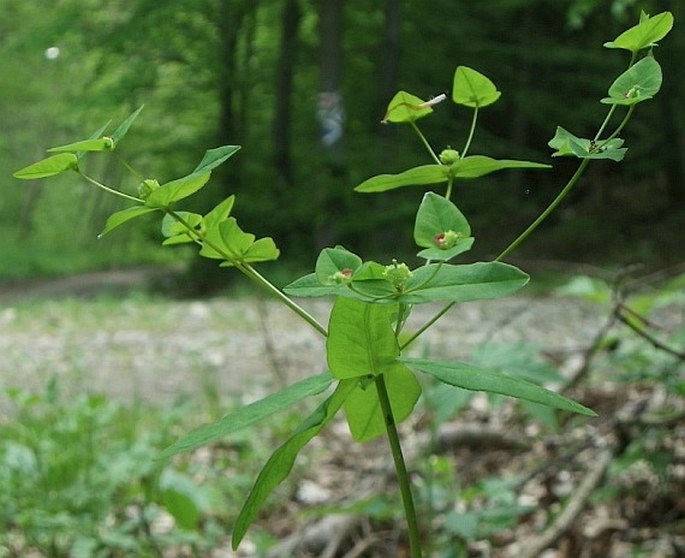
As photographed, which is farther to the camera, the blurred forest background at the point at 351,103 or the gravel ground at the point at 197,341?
the blurred forest background at the point at 351,103

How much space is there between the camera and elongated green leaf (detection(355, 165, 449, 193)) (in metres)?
0.41

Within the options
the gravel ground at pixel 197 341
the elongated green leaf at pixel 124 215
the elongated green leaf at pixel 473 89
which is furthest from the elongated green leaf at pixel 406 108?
the gravel ground at pixel 197 341

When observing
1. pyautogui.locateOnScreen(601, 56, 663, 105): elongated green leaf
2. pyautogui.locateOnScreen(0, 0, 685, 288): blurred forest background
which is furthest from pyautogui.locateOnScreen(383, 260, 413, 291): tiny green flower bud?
pyautogui.locateOnScreen(0, 0, 685, 288): blurred forest background

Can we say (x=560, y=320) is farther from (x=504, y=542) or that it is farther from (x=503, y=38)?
(x=503, y=38)

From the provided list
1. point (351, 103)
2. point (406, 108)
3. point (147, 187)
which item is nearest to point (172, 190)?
point (147, 187)

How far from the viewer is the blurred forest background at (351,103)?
9.05 m

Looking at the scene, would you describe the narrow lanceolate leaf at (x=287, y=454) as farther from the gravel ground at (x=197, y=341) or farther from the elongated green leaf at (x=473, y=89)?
the gravel ground at (x=197, y=341)

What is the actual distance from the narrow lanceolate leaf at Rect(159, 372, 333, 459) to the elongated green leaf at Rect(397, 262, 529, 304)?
0.05 metres

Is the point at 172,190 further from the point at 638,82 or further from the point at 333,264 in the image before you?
the point at 638,82

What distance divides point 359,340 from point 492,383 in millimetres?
62

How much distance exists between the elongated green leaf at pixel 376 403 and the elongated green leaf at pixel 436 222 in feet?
0.21

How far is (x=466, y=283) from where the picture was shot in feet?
1.28

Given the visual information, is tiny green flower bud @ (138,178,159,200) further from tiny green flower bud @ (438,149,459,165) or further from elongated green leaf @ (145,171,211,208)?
tiny green flower bud @ (438,149,459,165)

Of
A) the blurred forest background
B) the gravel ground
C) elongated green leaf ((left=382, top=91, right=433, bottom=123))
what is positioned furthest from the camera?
the blurred forest background
